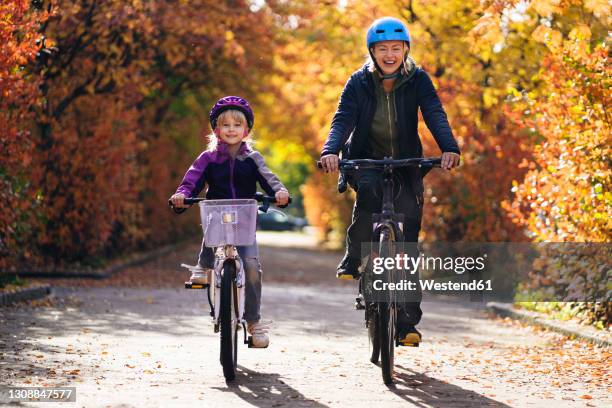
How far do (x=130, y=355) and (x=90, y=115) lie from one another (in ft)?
31.4

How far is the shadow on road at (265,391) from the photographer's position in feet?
20.5

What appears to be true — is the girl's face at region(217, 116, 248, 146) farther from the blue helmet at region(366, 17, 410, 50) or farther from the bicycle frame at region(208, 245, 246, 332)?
the blue helmet at region(366, 17, 410, 50)

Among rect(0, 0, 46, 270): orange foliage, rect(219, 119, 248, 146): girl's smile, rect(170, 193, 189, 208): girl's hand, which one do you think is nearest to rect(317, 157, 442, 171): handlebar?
rect(219, 119, 248, 146): girl's smile

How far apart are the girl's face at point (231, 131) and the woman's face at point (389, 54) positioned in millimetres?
1079

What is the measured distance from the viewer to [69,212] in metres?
16.6

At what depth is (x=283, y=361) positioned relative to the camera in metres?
8.09

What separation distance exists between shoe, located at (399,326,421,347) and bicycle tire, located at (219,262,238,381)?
1.14 metres

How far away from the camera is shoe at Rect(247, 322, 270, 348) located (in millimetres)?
7172

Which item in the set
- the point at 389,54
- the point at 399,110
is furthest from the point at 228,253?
the point at 389,54

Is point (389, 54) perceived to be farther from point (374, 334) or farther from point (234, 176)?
point (374, 334)

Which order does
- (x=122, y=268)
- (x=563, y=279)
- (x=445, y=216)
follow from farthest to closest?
(x=122, y=268) < (x=445, y=216) < (x=563, y=279)

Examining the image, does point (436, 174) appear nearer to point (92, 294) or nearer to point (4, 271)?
point (92, 294)

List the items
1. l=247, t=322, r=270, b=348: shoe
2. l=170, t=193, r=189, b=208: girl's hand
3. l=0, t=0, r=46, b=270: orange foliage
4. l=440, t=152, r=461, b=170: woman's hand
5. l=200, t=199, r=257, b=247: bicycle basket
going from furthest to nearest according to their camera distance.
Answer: l=0, t=0, r=46, b=270: orange foliage, l=247, t=322, r=270, b=348: shoe, l=170, t=193, r=189, b=208: girl's hand, l=440, t=152, r=461, b=170: woman's hand, l=200, t=199, r=257, b=247: bicycle basket

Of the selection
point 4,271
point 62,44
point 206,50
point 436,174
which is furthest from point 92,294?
point 206,50
